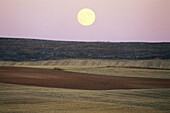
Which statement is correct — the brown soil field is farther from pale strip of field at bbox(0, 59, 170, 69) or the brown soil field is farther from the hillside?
the hillside

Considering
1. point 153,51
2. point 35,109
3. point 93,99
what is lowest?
point 153,51

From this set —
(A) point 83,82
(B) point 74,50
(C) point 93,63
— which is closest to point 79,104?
(A) point 83,82

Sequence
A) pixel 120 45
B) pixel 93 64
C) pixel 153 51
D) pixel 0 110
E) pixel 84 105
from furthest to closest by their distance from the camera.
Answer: pixel 120 45 < pixel 153 51 < pixel 93 64 < pixel 84 105 < pixel 0 110

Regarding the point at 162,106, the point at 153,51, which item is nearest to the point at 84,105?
the point at 162,106

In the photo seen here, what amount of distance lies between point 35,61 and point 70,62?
19.5 ft

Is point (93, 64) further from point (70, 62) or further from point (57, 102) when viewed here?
point (57, 102)

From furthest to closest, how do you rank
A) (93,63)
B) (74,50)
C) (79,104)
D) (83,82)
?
(74,50), (93,63), (83,82), (79,104)

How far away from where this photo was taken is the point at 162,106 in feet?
42.5

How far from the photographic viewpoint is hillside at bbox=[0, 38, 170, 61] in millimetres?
51531

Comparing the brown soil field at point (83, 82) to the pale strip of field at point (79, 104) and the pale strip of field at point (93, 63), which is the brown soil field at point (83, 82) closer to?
the pale strip of field at point (79, 104)

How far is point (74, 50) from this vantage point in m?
55.8

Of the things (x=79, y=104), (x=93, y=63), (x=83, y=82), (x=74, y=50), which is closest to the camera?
(x=79, y=104)

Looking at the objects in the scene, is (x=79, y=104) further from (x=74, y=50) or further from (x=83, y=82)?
(x=74, y=50)

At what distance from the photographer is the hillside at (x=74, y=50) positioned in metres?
51.5
